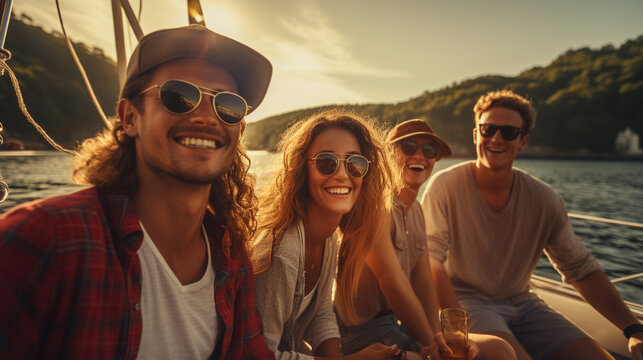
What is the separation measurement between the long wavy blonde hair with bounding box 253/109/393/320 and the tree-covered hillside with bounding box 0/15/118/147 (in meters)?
32.9

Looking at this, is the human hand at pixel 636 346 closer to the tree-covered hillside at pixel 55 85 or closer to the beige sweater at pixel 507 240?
the beige sweater at pixel 507 240

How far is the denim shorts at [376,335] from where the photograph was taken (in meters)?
2.04

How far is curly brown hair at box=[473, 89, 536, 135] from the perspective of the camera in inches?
105

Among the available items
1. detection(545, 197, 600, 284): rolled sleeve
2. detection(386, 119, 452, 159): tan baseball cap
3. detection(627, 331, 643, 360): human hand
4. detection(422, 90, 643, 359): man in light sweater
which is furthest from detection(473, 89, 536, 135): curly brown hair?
detection(627, 331, 643, 360): human hand

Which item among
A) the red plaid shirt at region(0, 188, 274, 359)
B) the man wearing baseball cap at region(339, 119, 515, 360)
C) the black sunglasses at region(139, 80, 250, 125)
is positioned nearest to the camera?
the red plaid shirt at region(0, 188, 274, 359)

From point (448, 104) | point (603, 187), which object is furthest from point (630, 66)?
point (603, 187)

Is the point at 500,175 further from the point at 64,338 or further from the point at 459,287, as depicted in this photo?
the point at 64,338

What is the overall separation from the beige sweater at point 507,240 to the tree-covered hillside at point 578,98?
45.6m

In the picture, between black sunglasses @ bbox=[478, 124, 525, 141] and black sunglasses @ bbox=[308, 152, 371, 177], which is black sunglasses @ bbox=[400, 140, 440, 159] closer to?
black sunglasses @ bbox=[478, 124, 525, 141]

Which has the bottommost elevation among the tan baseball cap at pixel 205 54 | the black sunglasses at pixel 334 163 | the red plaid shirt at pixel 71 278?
the red plaid shirt at pixel 71 278

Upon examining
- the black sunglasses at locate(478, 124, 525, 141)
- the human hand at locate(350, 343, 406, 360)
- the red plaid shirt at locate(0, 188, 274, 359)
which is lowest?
the human hand at locate(350, 343, 406, 360)

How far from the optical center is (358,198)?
2148mm

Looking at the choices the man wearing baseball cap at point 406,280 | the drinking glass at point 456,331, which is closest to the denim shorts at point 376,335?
the man wearing baseball cap at point 406,280

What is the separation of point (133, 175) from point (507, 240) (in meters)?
2.80
